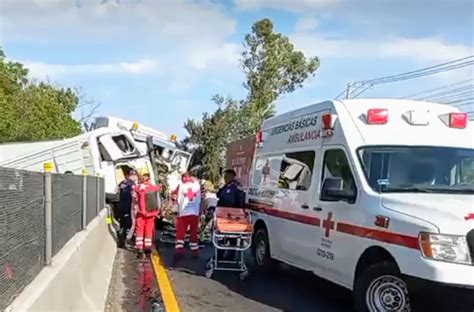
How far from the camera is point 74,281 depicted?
6.14 m

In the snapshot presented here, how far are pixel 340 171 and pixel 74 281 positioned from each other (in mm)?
3697

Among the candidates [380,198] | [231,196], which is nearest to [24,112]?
[231,196]

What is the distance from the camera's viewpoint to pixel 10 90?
36250 mm

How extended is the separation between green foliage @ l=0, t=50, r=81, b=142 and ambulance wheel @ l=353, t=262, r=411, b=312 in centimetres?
2442

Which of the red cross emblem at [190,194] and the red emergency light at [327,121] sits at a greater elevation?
the red emergency light at [327,121]

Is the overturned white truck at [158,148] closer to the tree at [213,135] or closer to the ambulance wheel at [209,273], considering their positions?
the ambulance wheel at [209,273]

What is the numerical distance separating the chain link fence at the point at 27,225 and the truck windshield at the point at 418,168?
346 centimetres

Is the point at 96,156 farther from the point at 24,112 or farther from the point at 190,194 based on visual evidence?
the point at 24,112

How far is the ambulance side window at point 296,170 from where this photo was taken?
9.39 m

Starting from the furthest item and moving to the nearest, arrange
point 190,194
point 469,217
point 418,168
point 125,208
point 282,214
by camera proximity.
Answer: point 125,208 < point 190,194 < point 282,214 < point 418,168 < point 469,217

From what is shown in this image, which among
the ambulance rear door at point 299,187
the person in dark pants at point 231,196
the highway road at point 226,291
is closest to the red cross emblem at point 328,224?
the ambulance rear door at point 299,187

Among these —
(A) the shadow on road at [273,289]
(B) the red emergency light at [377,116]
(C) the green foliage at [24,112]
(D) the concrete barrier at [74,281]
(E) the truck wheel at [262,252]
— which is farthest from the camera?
(C) the green foliage at [24,112]

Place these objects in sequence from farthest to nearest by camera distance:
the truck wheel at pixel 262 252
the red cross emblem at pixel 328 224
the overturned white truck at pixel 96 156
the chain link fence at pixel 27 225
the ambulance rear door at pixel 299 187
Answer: the overturned white truck at pixel 96 156, the truck wheel at pixel 262 252, the ambulance rear door at pixel 299 187, the red cross emblem at pixel 328 224, the chain link fence at pixel 27 225

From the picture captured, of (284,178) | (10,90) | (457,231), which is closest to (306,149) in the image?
(284,178)
